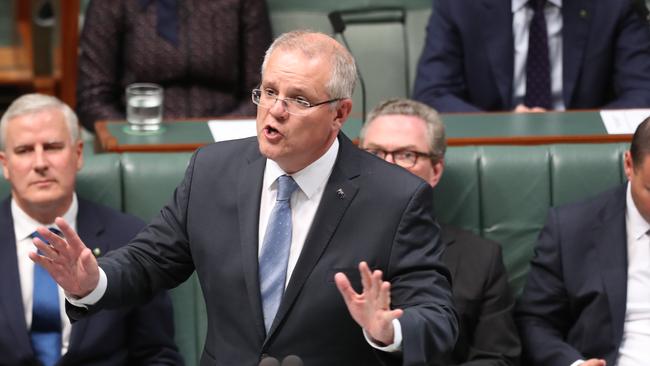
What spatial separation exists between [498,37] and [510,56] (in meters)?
0.05

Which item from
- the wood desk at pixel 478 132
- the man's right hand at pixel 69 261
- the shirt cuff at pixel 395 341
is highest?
the wood desk at pixel 478 132

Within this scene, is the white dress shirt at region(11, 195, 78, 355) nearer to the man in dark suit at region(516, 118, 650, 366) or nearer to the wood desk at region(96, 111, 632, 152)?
the wood desk at region(96, 111, 632, 152)

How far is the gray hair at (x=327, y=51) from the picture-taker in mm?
1491

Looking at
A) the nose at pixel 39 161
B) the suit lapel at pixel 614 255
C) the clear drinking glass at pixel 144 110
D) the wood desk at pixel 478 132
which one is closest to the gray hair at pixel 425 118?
the wood desk at pixel 478 132

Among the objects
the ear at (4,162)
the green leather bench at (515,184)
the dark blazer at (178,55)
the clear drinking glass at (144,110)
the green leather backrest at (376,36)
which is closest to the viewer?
the ear at (4,162)

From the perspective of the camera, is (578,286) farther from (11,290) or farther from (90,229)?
(11,290)

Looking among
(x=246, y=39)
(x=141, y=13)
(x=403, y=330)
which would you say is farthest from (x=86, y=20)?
(x=403, y=330)

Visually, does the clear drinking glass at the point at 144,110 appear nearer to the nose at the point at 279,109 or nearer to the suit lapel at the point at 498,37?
the suit lapel at the point at 498,37

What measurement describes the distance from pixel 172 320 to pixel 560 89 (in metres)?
1.12

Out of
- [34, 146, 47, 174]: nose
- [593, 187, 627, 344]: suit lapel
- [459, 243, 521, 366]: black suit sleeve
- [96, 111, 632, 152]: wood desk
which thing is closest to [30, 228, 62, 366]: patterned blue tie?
[34, 146, 47, 174]: nose

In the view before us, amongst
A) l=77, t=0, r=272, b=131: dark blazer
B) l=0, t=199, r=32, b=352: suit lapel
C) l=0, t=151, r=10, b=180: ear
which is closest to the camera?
l=0, t=199, r=32, b=352: suit lapel

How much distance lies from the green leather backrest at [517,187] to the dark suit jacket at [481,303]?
117mm

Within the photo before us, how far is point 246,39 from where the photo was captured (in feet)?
9.38

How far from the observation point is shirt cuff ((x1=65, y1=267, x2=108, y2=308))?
1.48m
